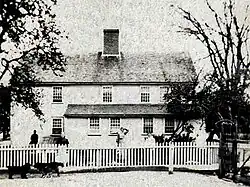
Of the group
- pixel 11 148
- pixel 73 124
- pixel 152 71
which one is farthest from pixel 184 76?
pixel 11 148

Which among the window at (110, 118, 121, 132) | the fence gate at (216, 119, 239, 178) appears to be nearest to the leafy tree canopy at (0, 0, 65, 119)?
the fence gate at (216, 119, 239, 178)

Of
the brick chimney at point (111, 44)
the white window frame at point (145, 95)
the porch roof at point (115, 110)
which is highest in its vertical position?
the brick chimney at point (111, 44)

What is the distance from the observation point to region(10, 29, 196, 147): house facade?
89.1 ft

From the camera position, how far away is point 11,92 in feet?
52.0

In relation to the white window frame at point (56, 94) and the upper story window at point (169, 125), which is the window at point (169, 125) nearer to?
the upper story window at point (169, 125)

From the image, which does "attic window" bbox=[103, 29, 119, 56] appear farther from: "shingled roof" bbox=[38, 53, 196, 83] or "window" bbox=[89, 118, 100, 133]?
"window" bbox=[89, 118, 100, 133]

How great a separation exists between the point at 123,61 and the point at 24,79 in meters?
13.8

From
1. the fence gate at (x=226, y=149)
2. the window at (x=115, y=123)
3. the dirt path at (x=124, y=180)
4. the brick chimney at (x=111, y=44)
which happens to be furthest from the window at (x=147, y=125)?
the fence gate at (x=226, y=149)

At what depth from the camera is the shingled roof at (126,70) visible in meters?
28.5

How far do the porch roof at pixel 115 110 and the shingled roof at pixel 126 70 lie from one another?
1.52 m

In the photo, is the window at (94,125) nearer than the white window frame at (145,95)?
Yes

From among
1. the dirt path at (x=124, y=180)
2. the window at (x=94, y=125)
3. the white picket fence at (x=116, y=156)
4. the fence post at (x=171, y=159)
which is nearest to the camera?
the dirt path at (x=124, y=180)

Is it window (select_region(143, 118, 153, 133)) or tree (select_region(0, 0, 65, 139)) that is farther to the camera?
window (select_region(143, 118, 153, 133))

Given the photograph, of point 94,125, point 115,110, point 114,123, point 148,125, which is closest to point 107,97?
point 115,110
